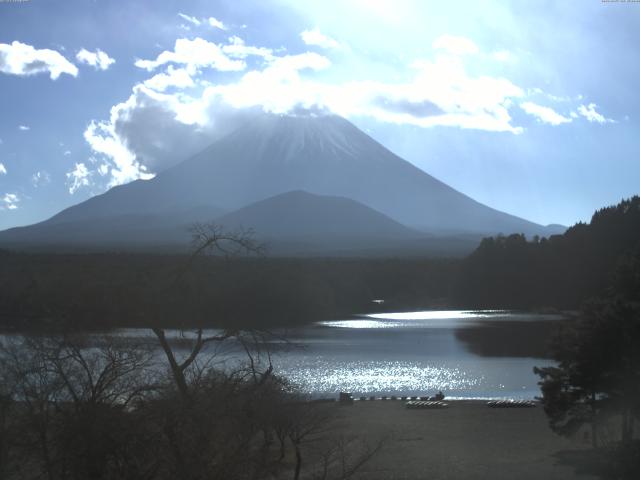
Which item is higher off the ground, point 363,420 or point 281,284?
point 281,284

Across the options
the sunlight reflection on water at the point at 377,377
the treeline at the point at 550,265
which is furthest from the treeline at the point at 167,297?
the treeline at the point at 550,265

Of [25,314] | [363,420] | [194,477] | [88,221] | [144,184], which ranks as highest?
[144,184]

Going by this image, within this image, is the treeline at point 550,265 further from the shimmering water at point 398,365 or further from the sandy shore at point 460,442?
the sandy shore at point 460,442

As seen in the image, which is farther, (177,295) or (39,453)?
(177,295)

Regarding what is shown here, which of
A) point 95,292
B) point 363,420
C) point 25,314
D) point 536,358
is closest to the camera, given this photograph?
point 95,292

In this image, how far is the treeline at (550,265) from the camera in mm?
48562

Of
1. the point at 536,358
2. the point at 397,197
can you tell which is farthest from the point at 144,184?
the point at 536,358

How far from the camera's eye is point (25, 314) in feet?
24.9

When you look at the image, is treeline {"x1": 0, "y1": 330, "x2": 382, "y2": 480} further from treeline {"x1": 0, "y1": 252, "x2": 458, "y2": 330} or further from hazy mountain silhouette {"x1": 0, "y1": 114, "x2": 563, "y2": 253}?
hazy mountain silhouette {"x1": 0, "y1": 114, "x2": 563, "y2": 253}

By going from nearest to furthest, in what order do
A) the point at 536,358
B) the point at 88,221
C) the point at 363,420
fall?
the point at 363,420
the point at 536,358
the point at 88,221

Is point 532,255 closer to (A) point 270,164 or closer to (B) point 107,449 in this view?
(B) point 107,449

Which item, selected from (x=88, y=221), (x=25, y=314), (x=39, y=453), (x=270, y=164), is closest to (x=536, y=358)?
(x=25, y=314)

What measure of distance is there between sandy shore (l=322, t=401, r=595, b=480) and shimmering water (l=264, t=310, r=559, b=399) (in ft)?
6.08

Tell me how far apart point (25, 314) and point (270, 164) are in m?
156
